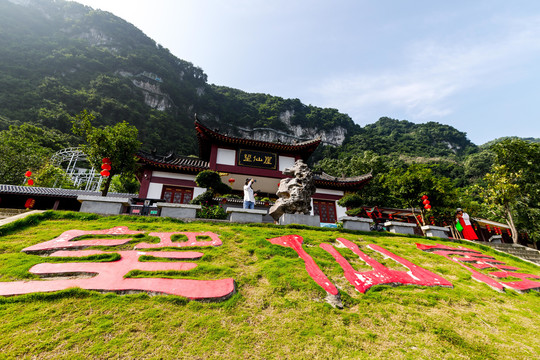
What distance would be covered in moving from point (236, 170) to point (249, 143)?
206 cm

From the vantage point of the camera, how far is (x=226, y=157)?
53.6ft

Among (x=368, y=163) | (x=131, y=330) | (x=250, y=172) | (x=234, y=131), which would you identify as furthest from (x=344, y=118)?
(x=131, y=330)

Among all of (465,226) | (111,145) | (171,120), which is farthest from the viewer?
(171,120)

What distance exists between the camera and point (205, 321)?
304 cm

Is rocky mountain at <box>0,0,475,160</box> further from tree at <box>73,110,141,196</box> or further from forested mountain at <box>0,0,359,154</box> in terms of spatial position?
tree at <box>73,110,141,196</box>

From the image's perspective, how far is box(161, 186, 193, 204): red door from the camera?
15.4 meters

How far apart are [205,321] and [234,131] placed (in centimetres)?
5977

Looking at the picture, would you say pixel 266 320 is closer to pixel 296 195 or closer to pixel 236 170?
pixel 296 195

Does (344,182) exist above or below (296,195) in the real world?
above

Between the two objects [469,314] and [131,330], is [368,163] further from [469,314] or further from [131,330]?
[131,330]

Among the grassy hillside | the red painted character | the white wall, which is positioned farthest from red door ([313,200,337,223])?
the grassy hillside

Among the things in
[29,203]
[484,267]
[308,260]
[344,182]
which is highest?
[344,182]

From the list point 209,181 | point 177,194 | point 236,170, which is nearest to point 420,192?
point 236,170

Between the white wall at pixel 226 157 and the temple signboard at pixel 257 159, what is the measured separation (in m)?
0.47
